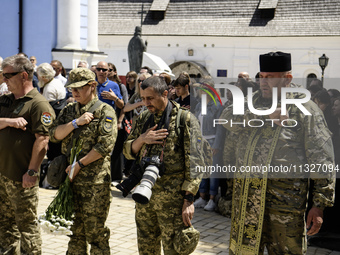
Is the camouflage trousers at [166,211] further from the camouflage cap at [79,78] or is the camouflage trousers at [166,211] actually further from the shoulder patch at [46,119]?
the shoulder patch at [46,119]

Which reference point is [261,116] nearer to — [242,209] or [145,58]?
[242,209]

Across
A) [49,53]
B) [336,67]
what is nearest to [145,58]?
[49,53]

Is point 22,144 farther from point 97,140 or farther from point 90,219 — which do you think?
point 90,219

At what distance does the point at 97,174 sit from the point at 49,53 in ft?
30.9

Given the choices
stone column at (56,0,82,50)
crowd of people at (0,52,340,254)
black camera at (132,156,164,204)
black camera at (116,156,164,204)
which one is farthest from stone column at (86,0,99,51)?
black camera at (132,156,164,204)

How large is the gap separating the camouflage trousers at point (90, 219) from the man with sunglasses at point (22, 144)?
434 millimetres

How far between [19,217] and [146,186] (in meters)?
1.68

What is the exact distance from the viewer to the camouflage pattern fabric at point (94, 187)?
4.80 m

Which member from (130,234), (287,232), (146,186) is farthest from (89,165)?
(130,234)

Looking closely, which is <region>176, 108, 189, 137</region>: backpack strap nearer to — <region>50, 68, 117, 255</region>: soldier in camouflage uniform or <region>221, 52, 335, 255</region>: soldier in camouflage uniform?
<region>221, 52, 335, 255</region>: soldier in camouflage uniform

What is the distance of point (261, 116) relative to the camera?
4227 mm

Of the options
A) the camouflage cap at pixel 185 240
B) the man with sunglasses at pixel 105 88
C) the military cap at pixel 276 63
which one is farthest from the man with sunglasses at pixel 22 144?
the man with sunglasses at pixel 105 88

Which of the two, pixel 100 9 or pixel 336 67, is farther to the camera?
pixel 100 9

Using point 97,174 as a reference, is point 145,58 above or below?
above
